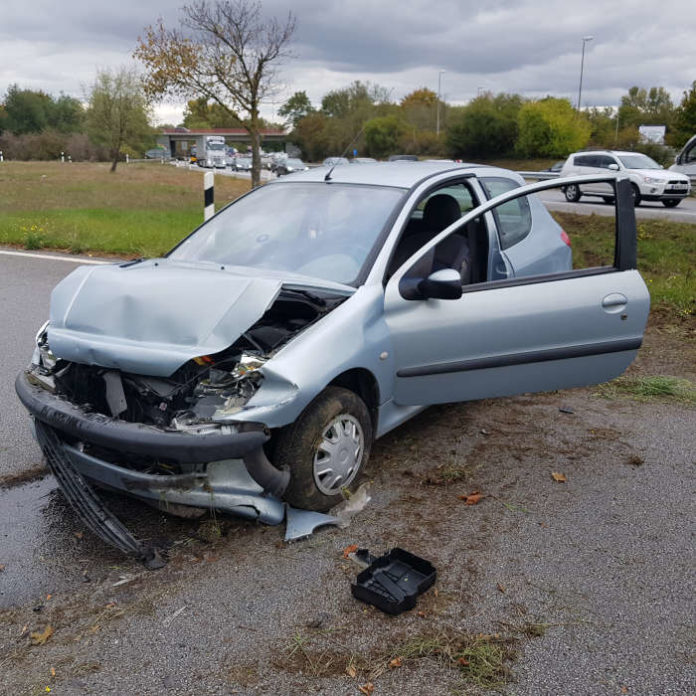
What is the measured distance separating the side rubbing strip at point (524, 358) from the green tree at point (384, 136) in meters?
38.3

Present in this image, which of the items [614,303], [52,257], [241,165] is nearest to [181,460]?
[614,303]

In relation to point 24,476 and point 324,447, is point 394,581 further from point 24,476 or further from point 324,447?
point 24,476

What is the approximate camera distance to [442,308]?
159 inches

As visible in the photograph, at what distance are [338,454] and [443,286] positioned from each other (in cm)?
104

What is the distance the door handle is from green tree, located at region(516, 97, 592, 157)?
1858 inches

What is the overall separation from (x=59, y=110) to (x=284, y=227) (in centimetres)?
11308

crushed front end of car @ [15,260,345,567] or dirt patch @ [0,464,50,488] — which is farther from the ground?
crushed front end of car @ [15,260,345,567]

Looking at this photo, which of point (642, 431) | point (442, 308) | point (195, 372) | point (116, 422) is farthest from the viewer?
point (642, 431)

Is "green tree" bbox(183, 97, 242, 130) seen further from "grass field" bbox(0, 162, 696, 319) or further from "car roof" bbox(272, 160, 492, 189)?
"car roof" bbox(272, 160, 492, 189)

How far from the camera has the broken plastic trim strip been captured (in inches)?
129

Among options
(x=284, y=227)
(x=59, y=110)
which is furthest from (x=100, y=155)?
(x=284, y=227)

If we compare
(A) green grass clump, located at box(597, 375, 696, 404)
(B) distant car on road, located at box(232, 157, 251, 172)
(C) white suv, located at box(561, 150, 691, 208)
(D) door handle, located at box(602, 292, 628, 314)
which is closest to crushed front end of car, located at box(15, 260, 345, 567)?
(D) door handle, located at box(602, 292, 628, 314)

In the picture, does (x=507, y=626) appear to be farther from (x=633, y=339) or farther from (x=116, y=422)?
(x=633, y=339)

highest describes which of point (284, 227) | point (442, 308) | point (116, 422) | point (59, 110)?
point (59, 110)
